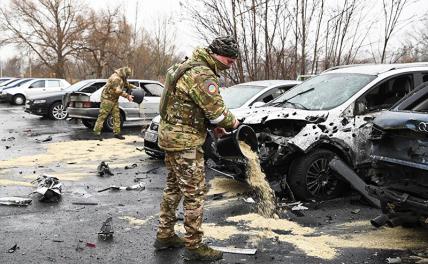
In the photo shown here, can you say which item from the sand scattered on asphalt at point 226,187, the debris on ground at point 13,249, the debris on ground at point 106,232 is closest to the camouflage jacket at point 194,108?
the debris on ground at point 106,232

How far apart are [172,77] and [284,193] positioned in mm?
2649

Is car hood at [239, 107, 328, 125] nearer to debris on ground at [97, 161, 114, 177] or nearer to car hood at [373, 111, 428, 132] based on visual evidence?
car hood at [373, 111, 428, 132]

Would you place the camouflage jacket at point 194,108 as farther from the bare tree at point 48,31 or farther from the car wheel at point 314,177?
Result: the bare tree at point 48,31

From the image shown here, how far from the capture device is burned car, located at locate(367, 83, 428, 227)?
13.5 feet

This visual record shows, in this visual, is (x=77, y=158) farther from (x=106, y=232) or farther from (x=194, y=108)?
(x=194, y=108)

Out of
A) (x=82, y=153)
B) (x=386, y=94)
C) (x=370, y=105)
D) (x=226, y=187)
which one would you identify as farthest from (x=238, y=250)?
(x=82, y=153)

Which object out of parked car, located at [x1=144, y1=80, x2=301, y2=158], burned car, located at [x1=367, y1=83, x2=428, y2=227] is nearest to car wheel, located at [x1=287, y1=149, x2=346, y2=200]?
burned car, located at [x1=367, y1=83, x2=428, y2=227]

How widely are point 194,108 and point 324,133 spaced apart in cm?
239

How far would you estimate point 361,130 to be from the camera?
603 cm

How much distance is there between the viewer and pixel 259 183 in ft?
19.3

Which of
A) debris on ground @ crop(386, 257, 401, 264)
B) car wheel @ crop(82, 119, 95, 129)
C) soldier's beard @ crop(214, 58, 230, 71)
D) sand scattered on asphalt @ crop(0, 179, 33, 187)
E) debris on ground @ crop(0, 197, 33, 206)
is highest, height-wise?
soldier's beard @ crop(214, 58, 230, 71)

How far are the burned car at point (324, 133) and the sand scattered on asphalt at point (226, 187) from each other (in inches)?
31.2

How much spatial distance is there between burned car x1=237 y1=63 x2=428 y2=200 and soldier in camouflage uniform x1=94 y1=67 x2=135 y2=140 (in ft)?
20.1

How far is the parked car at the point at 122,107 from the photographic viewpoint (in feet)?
44.8
